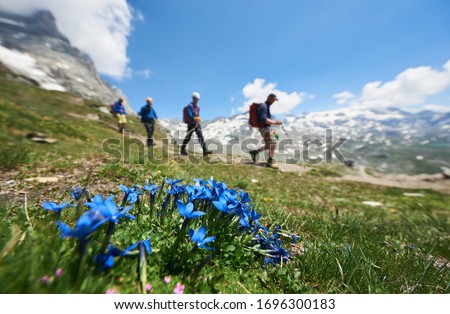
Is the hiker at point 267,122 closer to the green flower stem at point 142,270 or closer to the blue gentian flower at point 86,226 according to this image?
the green flower stem at point 142,270

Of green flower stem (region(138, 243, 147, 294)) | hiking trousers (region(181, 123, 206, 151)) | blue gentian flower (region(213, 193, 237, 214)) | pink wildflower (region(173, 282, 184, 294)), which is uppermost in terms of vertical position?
hiking trousers (region(181, 123, 206, 151))

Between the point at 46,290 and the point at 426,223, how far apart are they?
29.7ft

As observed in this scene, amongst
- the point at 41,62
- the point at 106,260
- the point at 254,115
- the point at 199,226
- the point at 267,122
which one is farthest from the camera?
the point at 41,62

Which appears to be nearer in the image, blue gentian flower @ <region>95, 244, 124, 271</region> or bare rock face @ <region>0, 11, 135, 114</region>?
blue gentian flower @ <region>95, 244, 124, 271</region>

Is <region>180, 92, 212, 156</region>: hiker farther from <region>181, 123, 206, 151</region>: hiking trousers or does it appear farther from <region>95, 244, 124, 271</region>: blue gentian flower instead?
<region>95, 244, 124, 271</region>: blue gentian flower

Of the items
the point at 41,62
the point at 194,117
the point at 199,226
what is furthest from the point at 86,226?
the point at 41,62

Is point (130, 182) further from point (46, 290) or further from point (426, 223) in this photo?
point (426, 223)

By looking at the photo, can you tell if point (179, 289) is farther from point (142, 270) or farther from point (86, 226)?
point (86, 226)

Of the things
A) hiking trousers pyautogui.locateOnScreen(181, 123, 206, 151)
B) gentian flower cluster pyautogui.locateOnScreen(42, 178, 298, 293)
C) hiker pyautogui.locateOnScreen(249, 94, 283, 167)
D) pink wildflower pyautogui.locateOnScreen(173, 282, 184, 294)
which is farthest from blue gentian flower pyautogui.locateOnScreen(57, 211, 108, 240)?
hiking trousers pyautogui.locateOnScreen(181, 123, 206, 151)

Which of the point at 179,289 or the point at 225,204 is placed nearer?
the point at 179,289

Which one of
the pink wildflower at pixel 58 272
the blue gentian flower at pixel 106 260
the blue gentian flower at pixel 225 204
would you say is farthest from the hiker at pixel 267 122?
the pink wildflower at pixel 58 272

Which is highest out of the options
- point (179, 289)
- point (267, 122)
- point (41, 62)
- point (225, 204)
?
point (41, 62)

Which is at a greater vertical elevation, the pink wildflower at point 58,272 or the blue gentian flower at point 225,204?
the blue gentian flower at point 225,204
